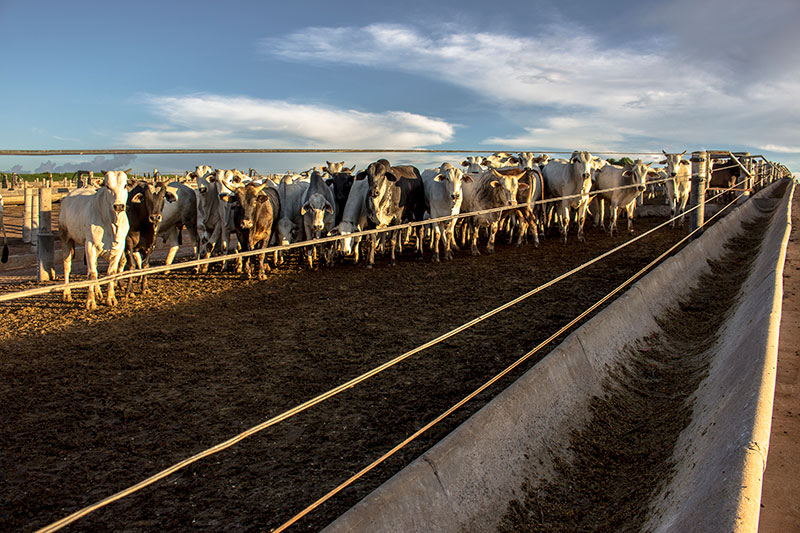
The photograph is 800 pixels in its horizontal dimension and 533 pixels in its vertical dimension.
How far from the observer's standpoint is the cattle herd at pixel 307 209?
30.7ft

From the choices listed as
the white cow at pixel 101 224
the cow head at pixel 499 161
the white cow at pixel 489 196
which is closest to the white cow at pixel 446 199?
the white cow at pixel 489 196

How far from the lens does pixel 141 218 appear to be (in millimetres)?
9953

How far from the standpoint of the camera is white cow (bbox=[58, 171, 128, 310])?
8766 millimetres

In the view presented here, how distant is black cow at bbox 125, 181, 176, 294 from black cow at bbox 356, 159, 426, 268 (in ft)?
12.9

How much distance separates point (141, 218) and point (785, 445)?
9.69 m

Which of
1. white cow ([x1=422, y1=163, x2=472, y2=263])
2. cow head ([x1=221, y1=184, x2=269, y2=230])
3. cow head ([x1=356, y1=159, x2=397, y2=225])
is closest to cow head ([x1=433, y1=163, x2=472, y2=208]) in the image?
white cow ([x1=422, y1=163, x2=472, y2=263])

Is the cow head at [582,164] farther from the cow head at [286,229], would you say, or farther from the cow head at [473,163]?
the cow head at [286,229]

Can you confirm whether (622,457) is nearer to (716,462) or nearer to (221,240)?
(716,462)

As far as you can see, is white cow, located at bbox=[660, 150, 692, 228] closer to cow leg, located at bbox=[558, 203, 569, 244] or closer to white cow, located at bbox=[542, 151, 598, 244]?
white cow, located at bbox=[542, 151, 598, 244]

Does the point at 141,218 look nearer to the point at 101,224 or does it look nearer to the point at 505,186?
the point at 101,224

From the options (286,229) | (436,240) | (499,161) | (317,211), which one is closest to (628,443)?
(436,240)

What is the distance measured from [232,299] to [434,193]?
18.7 feet

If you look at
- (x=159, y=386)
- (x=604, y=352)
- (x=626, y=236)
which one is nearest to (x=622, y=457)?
(x=604, y=352)

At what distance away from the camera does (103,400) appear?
5023 millimetres
